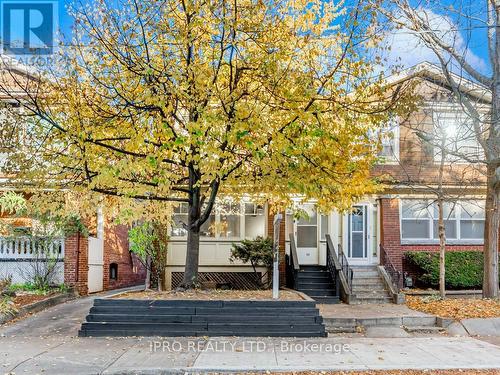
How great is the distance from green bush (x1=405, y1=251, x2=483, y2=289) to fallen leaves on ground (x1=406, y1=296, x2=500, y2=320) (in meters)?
2.58

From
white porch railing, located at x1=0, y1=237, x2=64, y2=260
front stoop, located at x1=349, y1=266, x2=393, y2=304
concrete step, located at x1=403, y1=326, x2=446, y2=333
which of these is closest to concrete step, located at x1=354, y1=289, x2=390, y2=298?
front stoop, located at x1=349, y1=266, x2=393, y2=304

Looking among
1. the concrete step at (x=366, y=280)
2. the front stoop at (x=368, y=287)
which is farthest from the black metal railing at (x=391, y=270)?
the concrete step at (x=366, y=280)

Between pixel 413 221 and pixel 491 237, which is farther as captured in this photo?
pixel 413 221

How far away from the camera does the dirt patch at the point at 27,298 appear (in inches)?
535

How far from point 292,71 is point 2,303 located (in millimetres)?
8558

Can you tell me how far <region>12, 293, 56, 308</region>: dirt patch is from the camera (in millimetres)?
13586

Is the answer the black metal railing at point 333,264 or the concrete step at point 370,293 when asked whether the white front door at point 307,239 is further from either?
the concrete step at point 370,293

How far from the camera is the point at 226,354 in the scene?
8734 mm

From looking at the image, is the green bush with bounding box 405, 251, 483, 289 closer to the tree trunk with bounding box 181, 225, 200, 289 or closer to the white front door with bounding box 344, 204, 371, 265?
the white front door with bounding box 344, 204, 371, 265

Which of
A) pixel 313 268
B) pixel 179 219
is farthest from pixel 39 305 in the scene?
pixel 313 268

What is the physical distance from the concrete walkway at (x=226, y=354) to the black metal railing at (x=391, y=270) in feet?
19.3

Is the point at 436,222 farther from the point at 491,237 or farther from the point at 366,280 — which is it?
the point at 366,280

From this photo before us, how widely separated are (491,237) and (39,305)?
12784 millimetres

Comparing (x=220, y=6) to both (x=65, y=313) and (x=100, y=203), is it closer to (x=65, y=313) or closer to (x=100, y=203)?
(x=100, y=203)
